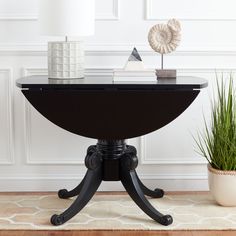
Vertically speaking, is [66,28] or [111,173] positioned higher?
[66,28]

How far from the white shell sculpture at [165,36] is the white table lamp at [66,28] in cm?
36

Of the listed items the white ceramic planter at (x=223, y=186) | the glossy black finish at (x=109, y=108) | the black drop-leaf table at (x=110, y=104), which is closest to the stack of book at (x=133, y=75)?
the black drop-leaf table at (x=110, y=104)

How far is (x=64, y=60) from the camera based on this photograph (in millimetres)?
3031

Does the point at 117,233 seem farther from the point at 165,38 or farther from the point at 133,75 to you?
the point at 165,38

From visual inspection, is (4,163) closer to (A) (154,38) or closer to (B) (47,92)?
(B) (47,92)

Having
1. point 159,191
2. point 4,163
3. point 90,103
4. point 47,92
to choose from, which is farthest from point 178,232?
point 4,163

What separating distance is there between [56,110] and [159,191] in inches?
37.8

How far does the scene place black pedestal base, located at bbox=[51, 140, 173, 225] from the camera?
3049 mm

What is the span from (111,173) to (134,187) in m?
0.16

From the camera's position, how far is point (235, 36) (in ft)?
11.4

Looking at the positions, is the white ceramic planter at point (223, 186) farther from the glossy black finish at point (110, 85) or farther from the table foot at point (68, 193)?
the table foot at point (68, 193)

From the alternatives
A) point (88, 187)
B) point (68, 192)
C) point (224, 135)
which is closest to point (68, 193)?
point (68, 192)

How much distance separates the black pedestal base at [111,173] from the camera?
120 inches

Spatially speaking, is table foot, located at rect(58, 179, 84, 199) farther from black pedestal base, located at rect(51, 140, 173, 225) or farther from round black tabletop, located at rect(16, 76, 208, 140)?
round black tabletop, located at rect(16, 76, 208, 140)
